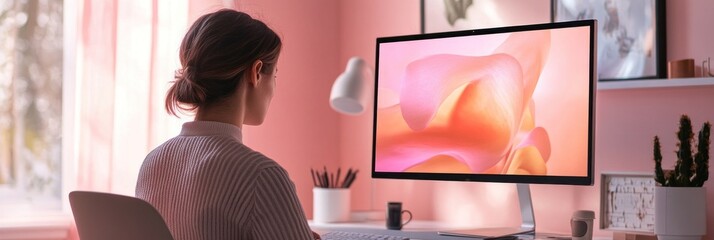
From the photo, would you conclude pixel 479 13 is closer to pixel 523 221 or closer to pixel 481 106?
pixel 481 106

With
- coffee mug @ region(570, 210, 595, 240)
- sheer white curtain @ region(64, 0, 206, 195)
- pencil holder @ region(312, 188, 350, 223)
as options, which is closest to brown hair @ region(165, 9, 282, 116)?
coffee mug @ region(570, 210, 595, 240)

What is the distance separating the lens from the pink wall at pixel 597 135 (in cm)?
248

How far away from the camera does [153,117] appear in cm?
285

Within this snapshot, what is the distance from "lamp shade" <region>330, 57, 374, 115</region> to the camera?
2.85 m

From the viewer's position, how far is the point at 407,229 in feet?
8.95

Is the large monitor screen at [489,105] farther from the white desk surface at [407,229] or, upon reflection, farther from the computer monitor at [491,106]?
the white desk surface at [407,229]

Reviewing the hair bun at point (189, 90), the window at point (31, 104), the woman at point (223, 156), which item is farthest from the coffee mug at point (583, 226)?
the window at point (31, 104)

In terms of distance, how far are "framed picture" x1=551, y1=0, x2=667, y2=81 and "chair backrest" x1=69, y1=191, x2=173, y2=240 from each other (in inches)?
67.7

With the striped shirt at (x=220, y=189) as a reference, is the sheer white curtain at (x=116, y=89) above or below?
above

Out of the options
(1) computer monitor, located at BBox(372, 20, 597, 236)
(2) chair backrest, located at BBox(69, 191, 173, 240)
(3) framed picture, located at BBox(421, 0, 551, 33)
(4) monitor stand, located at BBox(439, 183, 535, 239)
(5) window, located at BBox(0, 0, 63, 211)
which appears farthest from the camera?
(3) framed picture, located at BBox(421, 0, 551, 33)

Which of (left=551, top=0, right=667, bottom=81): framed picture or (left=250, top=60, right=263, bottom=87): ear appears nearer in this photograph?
(left=250, top=60, right=263, bottom=87): ear

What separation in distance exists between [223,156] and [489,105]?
1.38 metres

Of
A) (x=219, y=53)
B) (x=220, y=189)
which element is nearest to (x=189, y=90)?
(x=219, y=53)

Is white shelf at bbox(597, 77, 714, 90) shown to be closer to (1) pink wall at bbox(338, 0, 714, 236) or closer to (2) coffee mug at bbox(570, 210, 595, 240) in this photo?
(1) pink wall at bbox(338, 0, 714, 236)
